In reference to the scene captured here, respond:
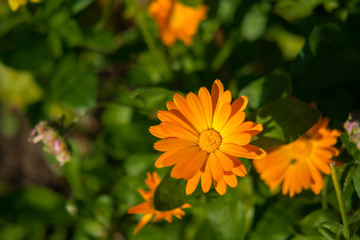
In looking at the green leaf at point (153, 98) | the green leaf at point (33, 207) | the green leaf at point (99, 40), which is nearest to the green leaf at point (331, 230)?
the green leaf at point (153, 98)

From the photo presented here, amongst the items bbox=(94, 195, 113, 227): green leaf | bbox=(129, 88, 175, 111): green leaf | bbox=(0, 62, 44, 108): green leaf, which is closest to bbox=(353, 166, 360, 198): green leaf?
bbox=(129, 88, 175, 111): green leaf

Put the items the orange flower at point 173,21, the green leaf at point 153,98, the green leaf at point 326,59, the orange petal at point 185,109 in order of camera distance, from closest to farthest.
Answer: the orange petal at point 185,109 < the green leaf at point 153,98 < the green leaf at point 326,59 < the orange flower at point 173,21

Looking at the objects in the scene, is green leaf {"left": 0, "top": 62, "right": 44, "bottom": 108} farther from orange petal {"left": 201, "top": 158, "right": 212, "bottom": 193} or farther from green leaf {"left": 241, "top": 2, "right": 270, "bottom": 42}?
orange petal {"left": 201, "top": 158, "right": 212, "bottom": 193}

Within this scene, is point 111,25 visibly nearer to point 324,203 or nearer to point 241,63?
point 241,63

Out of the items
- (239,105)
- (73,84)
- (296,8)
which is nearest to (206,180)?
(239,105)

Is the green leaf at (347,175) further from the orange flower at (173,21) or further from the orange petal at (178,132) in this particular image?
the orange flower at (173,21)

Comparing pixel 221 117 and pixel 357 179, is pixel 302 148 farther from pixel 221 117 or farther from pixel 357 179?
pixel 221 117

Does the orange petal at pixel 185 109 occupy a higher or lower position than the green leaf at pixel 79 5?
lower
